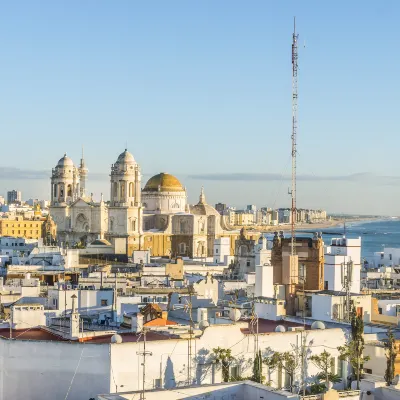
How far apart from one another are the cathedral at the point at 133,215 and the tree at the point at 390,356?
47.3 m

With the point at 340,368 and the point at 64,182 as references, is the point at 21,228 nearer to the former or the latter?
the point at 64,182

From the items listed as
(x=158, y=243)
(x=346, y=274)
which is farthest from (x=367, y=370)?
(x=158, y=243)

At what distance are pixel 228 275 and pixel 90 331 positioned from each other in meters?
25.3

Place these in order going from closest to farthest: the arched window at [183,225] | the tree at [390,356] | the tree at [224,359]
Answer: the tree at [390,356] → the tree at [224,359] → the arched window at [183,225]

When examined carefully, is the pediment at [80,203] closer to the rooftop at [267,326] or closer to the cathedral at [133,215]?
the cathedral at [133,215]

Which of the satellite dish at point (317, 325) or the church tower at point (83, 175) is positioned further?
the church tower at point (83, 175)

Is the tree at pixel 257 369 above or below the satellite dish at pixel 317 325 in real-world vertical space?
below

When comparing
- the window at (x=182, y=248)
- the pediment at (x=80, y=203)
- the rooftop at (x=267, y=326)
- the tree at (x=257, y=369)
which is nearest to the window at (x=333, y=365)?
the rooftop at (x=267, y=326)

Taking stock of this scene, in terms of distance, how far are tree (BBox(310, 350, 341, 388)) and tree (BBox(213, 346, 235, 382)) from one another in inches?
79.2

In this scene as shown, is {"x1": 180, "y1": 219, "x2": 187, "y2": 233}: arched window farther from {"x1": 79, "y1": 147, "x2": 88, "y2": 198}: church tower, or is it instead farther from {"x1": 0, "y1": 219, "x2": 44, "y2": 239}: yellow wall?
{"x1": 0, "y1": 219, "x2": 44, "y2": 239}: yellow wall

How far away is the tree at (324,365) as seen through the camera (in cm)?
2003

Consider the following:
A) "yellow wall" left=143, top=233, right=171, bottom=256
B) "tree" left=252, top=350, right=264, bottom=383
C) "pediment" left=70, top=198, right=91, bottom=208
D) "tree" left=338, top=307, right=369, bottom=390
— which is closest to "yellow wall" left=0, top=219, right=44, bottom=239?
"pediment" left=70, top=198, right=91, bottom=208

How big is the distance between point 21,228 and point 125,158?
3463 cm

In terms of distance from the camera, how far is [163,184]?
82375 mm
